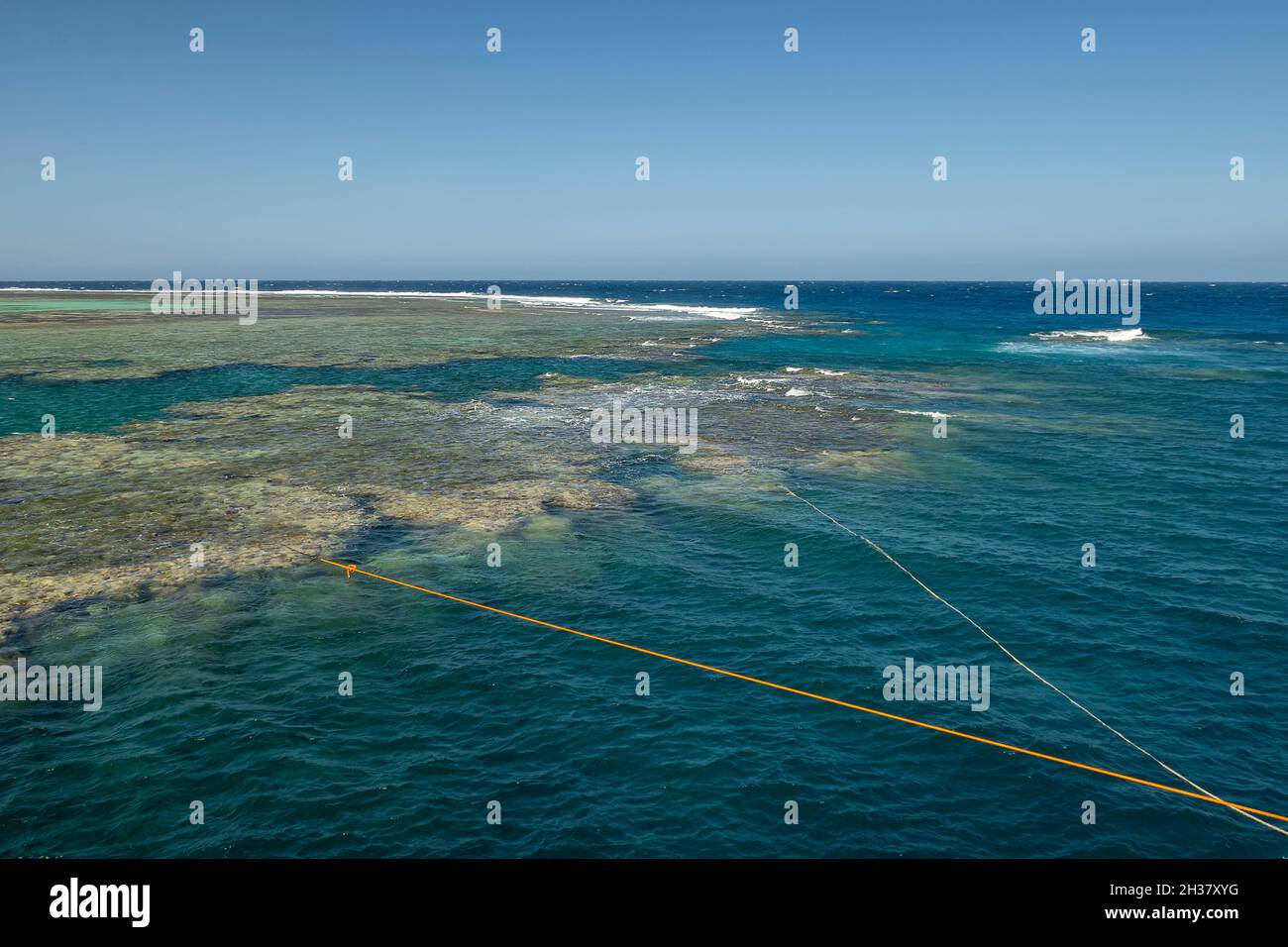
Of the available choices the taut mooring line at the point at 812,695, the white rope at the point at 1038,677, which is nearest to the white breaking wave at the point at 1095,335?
the white rope at the point at 1038,677

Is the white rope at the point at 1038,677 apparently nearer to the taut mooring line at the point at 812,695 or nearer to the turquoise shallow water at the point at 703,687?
the taut mooring line at the point at 812,695

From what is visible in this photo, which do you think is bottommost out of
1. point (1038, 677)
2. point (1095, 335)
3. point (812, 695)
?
point (812, 695)

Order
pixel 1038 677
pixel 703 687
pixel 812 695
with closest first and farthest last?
pixel 812 695 < pixel 703 687 < pixel 1038 677

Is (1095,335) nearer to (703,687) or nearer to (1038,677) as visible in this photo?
(1038,677)

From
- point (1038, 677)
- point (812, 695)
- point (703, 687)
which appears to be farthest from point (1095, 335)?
point (703, 687)

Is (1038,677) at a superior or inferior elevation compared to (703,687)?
superior
